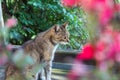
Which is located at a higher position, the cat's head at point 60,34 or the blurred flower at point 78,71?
the blurred flower at point 78,71

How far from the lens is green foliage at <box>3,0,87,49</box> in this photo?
6.78 m

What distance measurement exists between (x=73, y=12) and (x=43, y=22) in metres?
0.53

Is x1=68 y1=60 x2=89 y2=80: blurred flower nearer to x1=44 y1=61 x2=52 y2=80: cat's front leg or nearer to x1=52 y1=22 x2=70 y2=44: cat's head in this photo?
x1=44 y1=61 x2=52 y2=80: cat's front leg

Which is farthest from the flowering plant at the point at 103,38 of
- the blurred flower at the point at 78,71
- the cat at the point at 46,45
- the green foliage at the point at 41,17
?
the green foliage at the point at 41,17

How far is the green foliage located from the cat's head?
7.75 feet

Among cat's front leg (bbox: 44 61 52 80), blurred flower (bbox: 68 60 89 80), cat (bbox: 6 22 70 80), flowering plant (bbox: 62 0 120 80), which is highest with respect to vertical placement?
flowering plant (bbox: 62 0 120 80)

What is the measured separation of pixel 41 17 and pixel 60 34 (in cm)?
273

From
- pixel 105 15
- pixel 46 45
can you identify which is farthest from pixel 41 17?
pixel 105 15

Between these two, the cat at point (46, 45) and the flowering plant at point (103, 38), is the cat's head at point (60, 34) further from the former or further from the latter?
the flowering plant at point (103, 38)

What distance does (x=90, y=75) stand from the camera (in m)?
0.66

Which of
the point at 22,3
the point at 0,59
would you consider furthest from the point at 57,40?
the point at 0,59

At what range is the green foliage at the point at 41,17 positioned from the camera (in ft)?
22.2

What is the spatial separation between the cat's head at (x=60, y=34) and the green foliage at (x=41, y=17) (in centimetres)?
236

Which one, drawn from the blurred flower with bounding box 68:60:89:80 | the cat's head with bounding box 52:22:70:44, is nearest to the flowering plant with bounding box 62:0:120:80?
the blurred flower with bounding box 68:60:89:80
